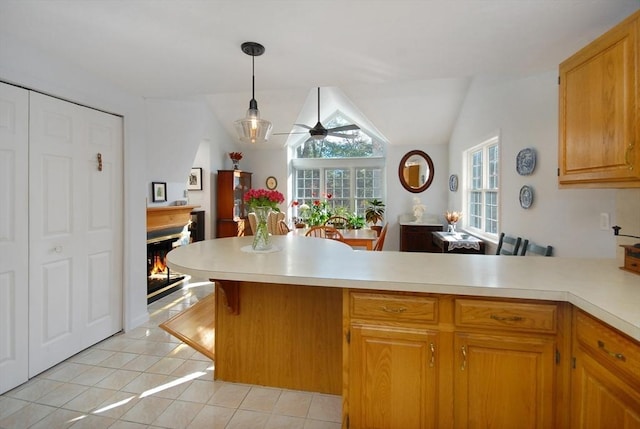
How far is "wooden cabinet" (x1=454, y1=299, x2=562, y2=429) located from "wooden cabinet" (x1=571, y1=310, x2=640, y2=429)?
0.09 m

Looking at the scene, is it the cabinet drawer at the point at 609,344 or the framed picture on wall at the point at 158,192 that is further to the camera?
the framed picture on wall at the point at 158,192

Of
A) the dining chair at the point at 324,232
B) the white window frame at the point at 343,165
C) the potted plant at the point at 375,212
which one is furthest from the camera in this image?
the white window frame at the point at 343,165

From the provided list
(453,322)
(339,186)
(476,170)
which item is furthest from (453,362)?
(339,186)

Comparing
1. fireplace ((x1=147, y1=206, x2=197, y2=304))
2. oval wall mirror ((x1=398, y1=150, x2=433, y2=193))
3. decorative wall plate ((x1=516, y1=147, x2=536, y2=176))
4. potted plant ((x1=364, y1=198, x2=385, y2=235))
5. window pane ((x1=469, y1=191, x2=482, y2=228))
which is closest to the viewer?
decorative wall plate ((x1=516, y1=147, x2=536, y2=176))

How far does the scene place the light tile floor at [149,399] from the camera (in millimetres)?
1804

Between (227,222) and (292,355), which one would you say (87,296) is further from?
(227,222)

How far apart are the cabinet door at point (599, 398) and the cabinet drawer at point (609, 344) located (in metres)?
0.04

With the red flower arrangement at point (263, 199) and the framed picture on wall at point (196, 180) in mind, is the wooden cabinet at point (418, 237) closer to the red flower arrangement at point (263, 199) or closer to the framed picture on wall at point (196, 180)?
the framed picture on wall at point (196, 180)

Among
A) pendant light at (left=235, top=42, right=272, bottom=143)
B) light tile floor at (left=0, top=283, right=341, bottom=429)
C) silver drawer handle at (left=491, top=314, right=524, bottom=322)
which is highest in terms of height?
pendant light at (left=235, top=42, right=272, bottom=143)

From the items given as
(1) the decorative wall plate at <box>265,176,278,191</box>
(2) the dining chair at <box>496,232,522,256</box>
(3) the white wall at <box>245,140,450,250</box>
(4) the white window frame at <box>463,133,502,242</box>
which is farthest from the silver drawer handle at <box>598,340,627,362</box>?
(1) the decorative wall plate at <box>265,176,278,191</box>

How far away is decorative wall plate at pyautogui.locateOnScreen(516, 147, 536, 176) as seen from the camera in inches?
115

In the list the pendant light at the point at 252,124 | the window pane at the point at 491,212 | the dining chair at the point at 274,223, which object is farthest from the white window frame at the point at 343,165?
the pendant light at the point at 252,124

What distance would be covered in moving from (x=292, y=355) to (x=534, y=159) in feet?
8.84

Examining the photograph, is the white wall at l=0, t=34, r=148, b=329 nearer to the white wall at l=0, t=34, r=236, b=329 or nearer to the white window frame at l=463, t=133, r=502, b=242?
the white wall at l=0, t=34, r=236, b=329
